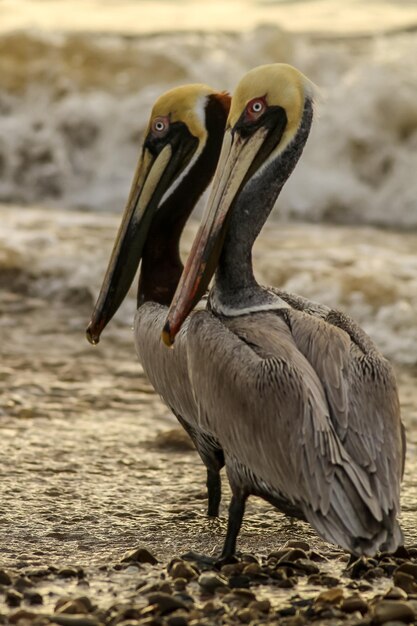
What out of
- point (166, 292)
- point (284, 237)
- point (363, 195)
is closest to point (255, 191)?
point (166, 292)

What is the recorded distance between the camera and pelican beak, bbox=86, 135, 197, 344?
5160mm

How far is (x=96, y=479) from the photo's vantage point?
5461 millimetres

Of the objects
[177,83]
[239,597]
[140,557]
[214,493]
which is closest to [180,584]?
[239,597]

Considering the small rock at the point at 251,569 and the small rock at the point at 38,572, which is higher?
the small rock at the point at 251,569

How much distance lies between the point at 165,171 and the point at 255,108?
0.81 meters

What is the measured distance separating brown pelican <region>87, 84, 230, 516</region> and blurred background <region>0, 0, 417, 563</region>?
640 mm

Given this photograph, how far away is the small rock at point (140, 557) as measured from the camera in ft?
14.1

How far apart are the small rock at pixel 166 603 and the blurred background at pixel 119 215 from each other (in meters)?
0.68

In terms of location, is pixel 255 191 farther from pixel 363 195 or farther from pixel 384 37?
pixel 384 37

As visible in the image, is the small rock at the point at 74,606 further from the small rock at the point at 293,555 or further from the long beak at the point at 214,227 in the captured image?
the long beak at the point at 214,227

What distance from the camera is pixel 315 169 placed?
44.6ft

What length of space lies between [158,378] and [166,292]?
0.43 m

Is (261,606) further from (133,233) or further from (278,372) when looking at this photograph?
(133,233)

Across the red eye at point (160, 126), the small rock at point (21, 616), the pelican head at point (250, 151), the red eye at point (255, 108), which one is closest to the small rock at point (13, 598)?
the small rock at point (21, 616)
